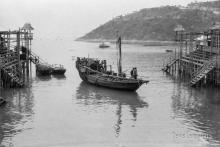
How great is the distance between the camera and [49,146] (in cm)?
2655

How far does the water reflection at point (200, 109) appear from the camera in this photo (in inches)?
1219

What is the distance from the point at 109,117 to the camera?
34.7 meters

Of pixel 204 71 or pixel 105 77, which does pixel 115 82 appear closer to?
pixel 105 77

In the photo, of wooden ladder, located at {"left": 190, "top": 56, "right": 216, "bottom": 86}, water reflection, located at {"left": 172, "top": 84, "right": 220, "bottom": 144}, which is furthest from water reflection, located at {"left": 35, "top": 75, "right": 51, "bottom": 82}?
wooden ladder, located at {"left": 190, "top": 56, "right": 216, "bottom": 86}

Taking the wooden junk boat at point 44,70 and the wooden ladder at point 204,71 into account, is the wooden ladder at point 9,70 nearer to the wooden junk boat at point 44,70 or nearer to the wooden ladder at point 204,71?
the wooden junk boat at point 44,70

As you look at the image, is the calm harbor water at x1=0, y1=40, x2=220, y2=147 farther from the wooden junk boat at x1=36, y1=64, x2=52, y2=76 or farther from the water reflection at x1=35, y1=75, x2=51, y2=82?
the wooden junk boat at x1=36, y1=64, x2=52, y2=76

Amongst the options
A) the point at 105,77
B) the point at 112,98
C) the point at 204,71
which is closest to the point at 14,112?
the point at 112,98

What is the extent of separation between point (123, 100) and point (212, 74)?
14449 mm

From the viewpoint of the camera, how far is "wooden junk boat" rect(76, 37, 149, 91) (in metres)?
46.6

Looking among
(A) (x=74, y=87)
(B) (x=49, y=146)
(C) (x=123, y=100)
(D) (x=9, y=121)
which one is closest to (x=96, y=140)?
(B) (x=49, y=146)

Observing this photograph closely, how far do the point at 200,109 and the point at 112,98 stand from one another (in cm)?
970

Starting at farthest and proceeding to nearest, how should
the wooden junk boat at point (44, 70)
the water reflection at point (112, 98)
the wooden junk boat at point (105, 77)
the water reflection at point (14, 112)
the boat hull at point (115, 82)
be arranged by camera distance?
1. the wooden junk boat at point (44, 70)
2. the wooden junk boat at point (105, 77)
3. the boat hull at point (115, 82)
4. the water reflection at point (112, 98)
5. the water reflection at point (14, 112)

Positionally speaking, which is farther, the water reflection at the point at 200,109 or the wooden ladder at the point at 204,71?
the wooden ladder at the point at 204,71

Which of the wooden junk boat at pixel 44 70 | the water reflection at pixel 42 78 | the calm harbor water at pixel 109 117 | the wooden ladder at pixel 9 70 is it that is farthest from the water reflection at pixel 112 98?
the wooden junk boat at pixel 44 70
